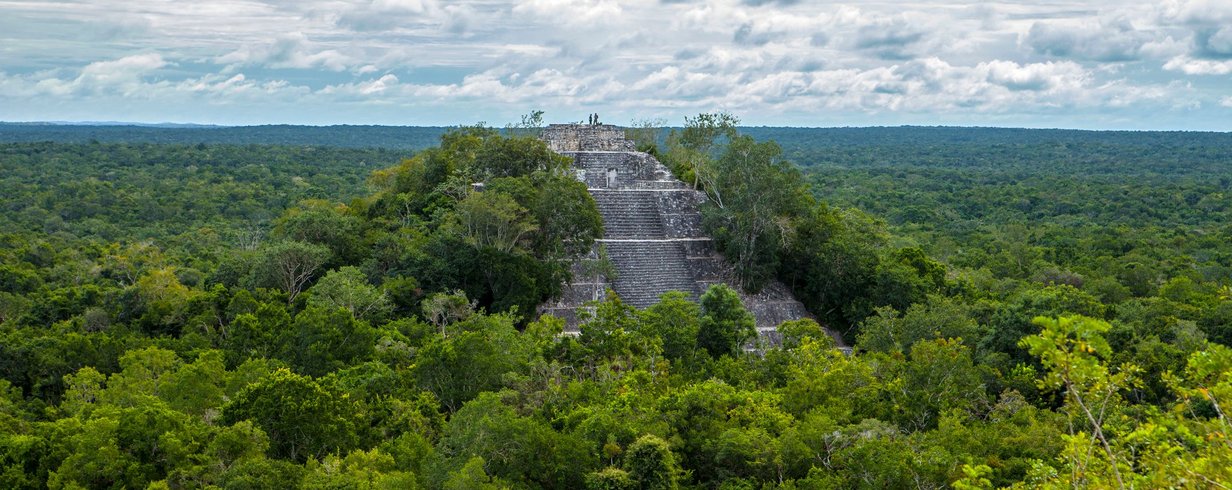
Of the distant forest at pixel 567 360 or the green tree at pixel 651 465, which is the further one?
the green tree at pixel 651 465

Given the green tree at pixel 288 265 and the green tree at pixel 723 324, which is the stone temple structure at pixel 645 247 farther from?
the green tree at pixel 288 265

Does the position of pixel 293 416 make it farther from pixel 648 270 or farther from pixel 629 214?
pixel 629 214

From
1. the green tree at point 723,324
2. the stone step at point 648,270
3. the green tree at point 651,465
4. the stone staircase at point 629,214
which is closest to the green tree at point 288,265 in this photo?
the stone step at point 648,270

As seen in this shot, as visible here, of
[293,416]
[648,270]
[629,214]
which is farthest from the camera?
[629,214]

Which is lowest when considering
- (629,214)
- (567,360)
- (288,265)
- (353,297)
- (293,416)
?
(567,360)

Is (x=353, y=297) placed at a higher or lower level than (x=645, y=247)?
lower

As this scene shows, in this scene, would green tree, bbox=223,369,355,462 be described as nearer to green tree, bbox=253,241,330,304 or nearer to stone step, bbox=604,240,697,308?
green tree, bbox=253,241,330,304

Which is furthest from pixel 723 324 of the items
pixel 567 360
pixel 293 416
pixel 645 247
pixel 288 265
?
pixel 288 265

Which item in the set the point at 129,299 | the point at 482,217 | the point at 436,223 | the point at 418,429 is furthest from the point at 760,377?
the point at 129,299

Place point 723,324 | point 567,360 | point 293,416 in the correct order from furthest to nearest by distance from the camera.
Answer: point 723,324 < point 567,360 < point 293,416
